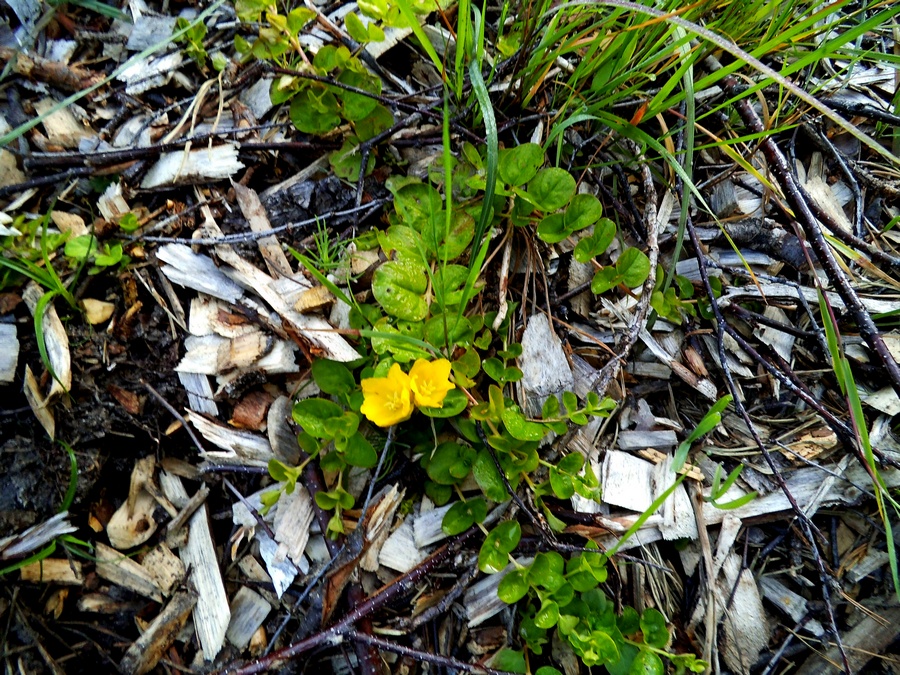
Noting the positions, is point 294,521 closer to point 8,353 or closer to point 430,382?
point 430,382

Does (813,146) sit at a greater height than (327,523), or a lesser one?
greater

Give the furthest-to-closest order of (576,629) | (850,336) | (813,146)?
(813,146) → (850,336) → (576,629)

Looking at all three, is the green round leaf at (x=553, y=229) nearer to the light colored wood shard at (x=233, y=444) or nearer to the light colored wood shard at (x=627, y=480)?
the light colored wood shard at (x=627, y=480)

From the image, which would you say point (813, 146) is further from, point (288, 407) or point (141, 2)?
point (141, 2)

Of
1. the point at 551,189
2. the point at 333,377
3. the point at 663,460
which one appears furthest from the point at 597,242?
the point at 333,377

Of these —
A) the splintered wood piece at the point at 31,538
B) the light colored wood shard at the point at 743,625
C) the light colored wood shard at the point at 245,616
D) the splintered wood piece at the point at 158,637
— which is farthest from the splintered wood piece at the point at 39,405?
the light colored wood shard at the point at 743,625

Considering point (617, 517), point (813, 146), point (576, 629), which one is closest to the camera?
point (576, 629)

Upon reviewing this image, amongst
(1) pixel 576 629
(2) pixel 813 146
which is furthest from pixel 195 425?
(2) pixel 813 146
